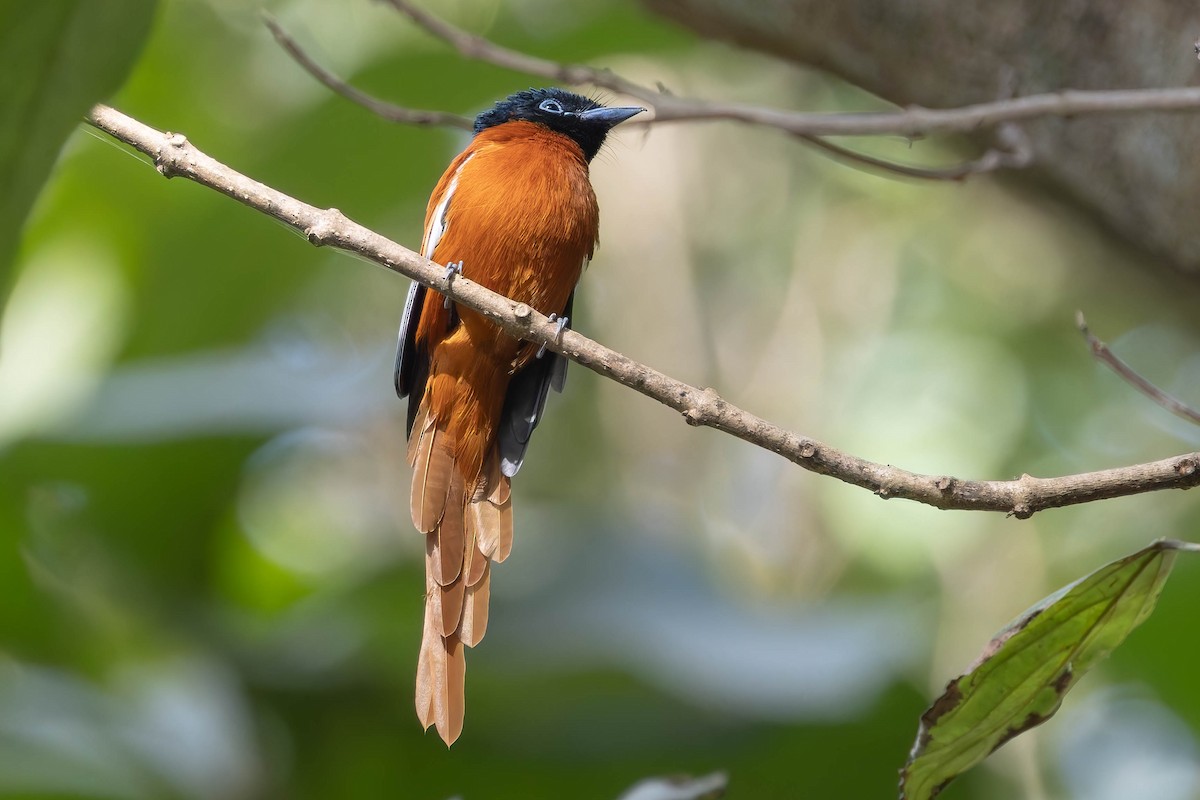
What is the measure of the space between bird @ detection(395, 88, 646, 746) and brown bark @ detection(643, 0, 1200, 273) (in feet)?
2.70

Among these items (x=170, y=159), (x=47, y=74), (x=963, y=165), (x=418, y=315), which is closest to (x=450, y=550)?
(x=418, y=315)

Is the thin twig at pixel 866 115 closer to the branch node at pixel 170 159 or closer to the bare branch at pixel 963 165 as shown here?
the bare branch at pixel 963 165

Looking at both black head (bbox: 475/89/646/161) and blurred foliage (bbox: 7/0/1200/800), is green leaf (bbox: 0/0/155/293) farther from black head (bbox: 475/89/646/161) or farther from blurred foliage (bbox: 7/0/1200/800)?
black head (bbox: 475/89/646/161)

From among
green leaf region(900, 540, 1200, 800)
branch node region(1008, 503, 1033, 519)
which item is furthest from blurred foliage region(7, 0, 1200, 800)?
branch node region(1008, 503, 1033, 519)

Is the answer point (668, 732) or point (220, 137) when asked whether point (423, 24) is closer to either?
point (668, 732)

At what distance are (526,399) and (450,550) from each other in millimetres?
484

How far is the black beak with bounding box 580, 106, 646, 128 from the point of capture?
2.95 m

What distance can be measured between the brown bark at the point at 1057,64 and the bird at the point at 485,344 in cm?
82

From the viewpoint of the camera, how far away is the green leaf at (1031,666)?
1.37m

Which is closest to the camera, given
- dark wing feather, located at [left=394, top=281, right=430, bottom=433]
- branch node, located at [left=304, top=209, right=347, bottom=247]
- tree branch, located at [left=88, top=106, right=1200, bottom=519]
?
tree branch, located at [left=88, top=106, right=1200, bottom=519]

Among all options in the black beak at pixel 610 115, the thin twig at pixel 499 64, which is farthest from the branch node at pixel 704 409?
the black beak at pixel 610 115

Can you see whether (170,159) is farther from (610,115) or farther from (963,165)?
(963,165)

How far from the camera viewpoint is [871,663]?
120 inches

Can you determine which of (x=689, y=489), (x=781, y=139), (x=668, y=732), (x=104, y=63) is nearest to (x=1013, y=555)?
(x=689, y=489)
